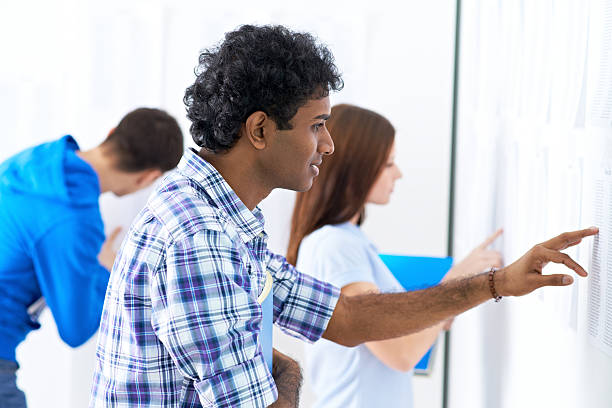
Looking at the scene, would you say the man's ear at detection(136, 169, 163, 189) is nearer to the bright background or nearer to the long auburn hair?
the bright background

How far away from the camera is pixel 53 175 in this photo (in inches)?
68.3

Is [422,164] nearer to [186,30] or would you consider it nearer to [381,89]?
[381,89]

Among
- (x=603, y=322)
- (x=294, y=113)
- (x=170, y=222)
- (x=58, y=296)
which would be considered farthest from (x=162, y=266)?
(x=58, y=296)

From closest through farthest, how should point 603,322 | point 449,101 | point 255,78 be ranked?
point 603,322 → point 255,78 → point 449,101

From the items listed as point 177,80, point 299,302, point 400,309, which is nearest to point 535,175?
point 400,309

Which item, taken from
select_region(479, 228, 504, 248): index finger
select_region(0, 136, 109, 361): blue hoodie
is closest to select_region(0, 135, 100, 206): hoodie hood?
select_region(0, 136, 109, 361): blue hoodie

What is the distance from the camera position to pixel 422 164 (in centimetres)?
227

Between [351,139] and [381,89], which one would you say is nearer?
[351,139]

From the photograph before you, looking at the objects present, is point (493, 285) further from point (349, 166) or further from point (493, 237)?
point (349, 166)

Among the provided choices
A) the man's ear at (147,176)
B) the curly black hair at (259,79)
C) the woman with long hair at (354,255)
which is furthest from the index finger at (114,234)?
the curly black hair at (259,79)

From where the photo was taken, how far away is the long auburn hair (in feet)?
4.86

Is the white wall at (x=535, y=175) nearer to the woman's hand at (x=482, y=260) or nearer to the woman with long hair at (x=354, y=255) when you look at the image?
the woman's hand at (x=482, y=260)

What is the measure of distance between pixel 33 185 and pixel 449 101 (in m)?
1.29

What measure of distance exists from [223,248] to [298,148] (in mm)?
190
